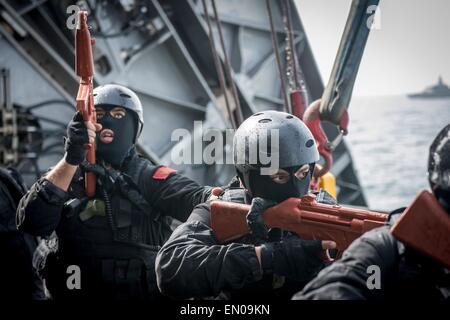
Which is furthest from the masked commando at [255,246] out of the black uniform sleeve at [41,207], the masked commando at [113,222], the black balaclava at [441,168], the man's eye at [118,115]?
the man's eye at [118,115]

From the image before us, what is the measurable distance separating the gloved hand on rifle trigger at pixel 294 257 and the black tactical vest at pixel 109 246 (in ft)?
4.61

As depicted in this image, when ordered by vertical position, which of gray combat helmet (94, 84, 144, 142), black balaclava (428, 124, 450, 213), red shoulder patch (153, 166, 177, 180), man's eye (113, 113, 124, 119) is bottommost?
red shoulder patch (153, 166, 177, 180)

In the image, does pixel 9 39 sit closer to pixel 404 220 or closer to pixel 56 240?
pixel 56 240

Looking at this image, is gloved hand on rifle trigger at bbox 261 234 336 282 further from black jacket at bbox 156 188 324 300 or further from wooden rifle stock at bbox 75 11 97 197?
wooden rifle stock at bbox 75 11 97 197

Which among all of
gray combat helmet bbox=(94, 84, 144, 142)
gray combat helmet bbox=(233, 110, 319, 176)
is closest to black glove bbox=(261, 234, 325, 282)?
gray combat helmet bbox=(233, 110, 319, 176)

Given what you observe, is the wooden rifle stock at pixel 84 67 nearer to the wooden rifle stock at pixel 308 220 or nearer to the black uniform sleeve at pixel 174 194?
the black uniform sleeve at pixel 174 194

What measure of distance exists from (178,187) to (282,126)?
114 centimetres

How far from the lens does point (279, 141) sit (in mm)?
3225

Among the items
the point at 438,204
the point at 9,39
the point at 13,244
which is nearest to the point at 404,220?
the point at 438,204

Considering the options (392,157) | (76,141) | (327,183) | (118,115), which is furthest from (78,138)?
(392,157)

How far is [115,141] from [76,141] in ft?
1.73

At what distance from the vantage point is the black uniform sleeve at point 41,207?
12.6 ft

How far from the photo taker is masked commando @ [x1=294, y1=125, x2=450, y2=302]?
2.20m

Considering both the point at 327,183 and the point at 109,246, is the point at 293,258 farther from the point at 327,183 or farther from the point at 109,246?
the point at 327,183
